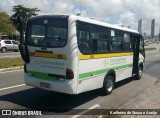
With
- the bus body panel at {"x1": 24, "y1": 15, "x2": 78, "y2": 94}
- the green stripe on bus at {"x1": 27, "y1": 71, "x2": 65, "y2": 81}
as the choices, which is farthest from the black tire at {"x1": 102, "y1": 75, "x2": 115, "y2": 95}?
the green stripe on bus at {"x1": 27, "y1": 71, "x2": 65, "y2": 81}

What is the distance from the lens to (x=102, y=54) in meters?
9.42

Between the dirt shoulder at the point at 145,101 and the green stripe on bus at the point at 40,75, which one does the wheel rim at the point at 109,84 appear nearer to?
the dirt shoulder at the point at 145,101

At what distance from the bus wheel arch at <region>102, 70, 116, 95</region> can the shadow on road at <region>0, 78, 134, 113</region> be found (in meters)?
0.31

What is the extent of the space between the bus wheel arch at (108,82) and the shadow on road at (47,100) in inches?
12.1

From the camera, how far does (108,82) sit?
393 inches

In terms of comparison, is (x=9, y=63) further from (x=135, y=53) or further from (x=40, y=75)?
(x=40, y=75)

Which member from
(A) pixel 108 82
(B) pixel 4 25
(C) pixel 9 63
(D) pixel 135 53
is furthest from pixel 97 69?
(B) pixel 4 25

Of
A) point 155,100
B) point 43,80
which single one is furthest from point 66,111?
point 155,100

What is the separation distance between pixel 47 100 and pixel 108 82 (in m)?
2.52

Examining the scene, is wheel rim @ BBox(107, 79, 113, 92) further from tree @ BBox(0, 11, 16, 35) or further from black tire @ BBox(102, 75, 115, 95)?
tree @ BBox(0, 11, 16, 35)

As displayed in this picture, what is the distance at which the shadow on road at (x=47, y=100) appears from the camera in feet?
26.2

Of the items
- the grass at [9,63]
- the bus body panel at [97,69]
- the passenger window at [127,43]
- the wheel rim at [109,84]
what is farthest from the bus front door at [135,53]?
the grass at [9,63]

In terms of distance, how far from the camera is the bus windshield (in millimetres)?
7898

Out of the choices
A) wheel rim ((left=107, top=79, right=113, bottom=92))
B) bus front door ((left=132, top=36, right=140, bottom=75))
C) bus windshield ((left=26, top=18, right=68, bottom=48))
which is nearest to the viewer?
bus windshield ((left=26, top=18, right=68, bottom=48))
